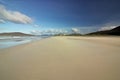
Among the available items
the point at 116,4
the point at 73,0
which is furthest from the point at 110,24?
the point at 73,0

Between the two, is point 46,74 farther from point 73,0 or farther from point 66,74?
point 73,0

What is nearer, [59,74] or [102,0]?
[59,74]

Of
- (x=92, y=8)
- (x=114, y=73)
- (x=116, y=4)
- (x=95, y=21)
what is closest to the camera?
(x=114, y=73)

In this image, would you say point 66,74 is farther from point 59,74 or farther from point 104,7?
point 104,7

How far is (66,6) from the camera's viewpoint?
9711 mm

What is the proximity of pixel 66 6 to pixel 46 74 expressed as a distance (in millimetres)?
8108

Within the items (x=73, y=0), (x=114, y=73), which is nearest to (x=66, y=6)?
(x=73, y=0)

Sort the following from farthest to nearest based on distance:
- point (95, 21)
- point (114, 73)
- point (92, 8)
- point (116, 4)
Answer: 1. point (95, 21)
2. point (92, 8)
3. point (116, 4)
4. point (114, 73)

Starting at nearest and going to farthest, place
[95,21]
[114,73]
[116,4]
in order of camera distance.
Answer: [114,73] → [116,4] → [95,21]

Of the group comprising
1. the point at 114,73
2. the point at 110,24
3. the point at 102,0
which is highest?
the point at 102,0

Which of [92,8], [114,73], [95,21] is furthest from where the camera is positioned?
[95,21]

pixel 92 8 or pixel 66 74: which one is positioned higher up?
pixel 92 8

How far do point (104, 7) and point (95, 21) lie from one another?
1329 millimetres

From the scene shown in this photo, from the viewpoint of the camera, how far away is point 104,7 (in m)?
9.57
